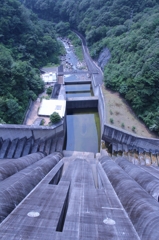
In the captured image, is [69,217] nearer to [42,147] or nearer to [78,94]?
[42,147]

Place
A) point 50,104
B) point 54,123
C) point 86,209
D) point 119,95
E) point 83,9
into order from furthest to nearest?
1. point 83,9
2. point 119,95
3. point 50,104
4. point 54,123
5. point 86,209

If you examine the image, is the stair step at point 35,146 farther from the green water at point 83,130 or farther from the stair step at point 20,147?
the green water at point 83,130

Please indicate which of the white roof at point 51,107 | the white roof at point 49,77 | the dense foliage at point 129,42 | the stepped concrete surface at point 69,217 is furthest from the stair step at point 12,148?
the dense foliage at point 129,42

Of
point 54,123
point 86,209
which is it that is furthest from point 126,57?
point 86,209

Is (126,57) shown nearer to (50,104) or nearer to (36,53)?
(50,104)

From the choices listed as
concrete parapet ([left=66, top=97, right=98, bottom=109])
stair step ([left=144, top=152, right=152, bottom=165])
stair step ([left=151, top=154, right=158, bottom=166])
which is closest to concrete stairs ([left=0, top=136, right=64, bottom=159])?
concrete parapet ([left=66, top=97, right=98, bottom=109])
